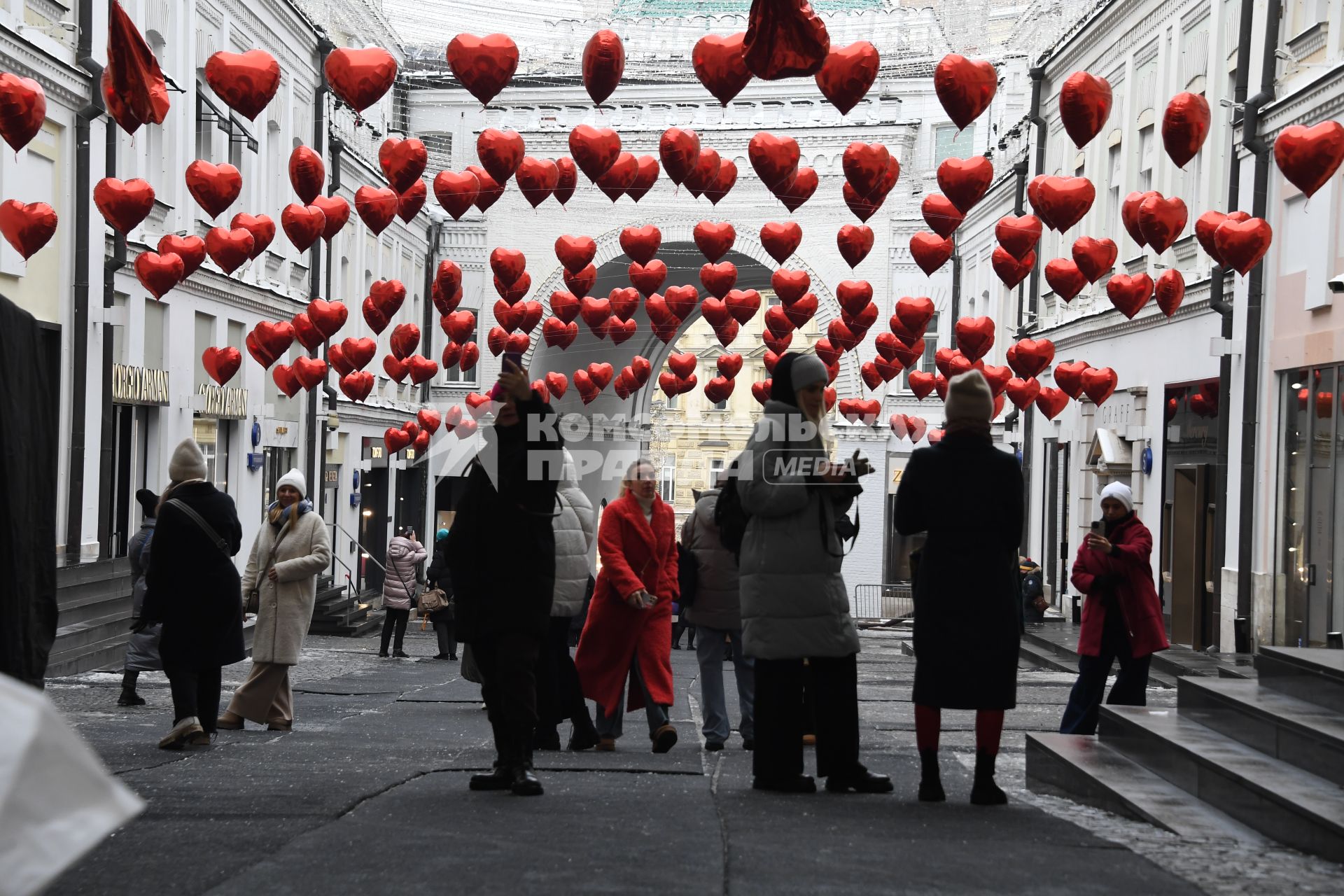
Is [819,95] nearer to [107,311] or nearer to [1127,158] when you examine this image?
[1127,158]

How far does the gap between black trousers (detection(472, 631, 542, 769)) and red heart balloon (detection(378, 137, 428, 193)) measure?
11792 millimetres

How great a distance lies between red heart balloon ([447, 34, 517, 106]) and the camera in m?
14.0

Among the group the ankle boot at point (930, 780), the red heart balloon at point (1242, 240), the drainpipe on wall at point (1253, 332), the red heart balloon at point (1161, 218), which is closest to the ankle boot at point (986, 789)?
the ankle boot at point (930, 780)

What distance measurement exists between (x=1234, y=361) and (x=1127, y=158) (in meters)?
6.59

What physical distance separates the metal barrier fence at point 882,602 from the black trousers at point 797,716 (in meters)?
26.6

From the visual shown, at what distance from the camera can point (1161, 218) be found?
16.3 m

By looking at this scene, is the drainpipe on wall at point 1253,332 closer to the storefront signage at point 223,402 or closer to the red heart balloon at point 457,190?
the red heart balloon at point 457,190

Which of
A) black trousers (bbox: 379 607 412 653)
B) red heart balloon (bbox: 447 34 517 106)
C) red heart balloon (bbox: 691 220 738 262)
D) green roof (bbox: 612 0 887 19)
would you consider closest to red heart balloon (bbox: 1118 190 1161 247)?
red heart balloon (bbox: 447 34 517 106)

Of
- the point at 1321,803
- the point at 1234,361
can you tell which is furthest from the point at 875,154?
the point at 1321,803

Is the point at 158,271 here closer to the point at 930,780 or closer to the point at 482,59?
the point at 482,59

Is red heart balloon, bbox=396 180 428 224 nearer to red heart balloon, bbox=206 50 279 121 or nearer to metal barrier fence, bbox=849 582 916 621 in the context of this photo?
red heart balloon, bbox=206 50 279 121

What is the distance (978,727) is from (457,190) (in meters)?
16.1

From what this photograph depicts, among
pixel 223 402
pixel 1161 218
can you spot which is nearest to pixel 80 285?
pixel 223 402

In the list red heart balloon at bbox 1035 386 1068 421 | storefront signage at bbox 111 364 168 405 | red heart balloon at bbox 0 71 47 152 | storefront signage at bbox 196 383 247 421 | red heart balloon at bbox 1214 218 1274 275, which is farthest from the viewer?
red heart balloon at bbox 1035 386 1068 421
